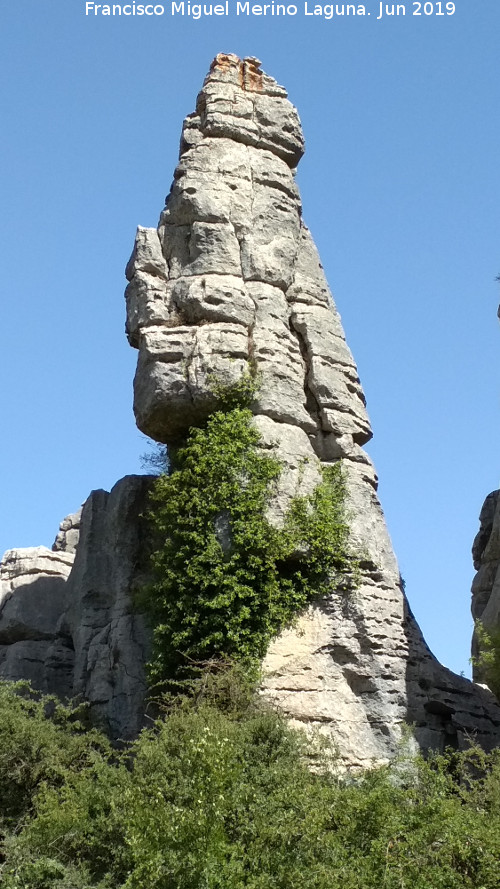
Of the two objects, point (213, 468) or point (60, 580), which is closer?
point (213, 468)

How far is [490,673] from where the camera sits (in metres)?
18.9

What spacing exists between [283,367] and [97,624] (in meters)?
5.82

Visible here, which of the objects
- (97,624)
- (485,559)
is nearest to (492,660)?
(97,624)

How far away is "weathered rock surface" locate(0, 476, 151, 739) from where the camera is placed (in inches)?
763

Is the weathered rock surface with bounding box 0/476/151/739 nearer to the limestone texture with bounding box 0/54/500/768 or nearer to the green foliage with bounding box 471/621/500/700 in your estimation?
the limestone texture with bounding box 0/54/500/768

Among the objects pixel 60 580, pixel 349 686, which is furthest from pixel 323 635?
pixel 60 580

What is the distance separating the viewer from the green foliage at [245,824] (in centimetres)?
1136

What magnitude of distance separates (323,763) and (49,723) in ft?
14.7

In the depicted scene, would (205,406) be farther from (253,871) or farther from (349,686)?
(253,871)

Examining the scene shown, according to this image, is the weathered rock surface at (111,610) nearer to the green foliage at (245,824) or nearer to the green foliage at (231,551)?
the green foliage at (231,551)

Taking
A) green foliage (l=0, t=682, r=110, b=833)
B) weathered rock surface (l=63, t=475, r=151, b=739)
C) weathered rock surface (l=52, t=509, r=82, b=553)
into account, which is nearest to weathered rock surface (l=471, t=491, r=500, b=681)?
weathered rock surface (l=63, t=475, r=151, b=739)

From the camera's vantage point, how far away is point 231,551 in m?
18.1

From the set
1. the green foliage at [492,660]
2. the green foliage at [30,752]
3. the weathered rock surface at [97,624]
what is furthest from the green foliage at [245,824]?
the weathered rock surface at [97,624]

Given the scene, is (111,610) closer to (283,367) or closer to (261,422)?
(261,422)
